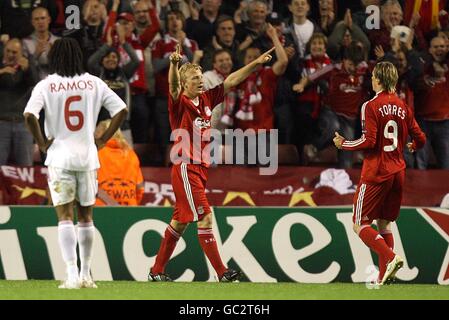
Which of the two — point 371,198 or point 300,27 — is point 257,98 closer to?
point 300,27

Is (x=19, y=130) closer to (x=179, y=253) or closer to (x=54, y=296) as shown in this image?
(x=179, y=253)

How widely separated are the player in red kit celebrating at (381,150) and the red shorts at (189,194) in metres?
1.24

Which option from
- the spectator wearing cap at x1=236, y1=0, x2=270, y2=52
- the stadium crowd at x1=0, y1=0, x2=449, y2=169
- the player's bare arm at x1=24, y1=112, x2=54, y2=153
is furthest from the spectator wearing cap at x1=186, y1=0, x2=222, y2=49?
the player's bare arm at x1=24, y1=112, x2=54, y2=153

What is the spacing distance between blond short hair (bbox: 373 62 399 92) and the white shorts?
2641 millimetres

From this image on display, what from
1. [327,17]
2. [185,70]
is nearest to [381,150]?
[185,70]

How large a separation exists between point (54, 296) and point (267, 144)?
612 centimetres

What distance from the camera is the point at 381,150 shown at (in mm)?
9922

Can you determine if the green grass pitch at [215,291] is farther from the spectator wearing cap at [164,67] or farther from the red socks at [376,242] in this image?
the spectator wearing cap at [164,67]

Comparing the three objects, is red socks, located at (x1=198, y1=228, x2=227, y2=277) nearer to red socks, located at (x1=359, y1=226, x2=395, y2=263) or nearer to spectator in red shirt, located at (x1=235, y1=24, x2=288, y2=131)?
red socks, located at (x1=359, y1=226, x2=395, y2=263)

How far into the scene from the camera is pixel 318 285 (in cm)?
1017

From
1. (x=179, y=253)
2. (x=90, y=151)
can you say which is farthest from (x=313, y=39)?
(x=90, y=151)

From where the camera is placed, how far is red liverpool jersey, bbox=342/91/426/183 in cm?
977

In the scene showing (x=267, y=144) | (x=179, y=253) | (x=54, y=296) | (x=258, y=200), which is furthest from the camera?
(x=267, y=144)

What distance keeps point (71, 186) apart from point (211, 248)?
1674 mm
